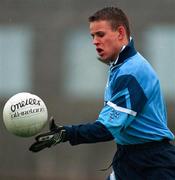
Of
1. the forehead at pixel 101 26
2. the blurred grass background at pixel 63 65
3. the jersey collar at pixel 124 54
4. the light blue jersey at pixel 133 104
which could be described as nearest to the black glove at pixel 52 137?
the light blue jersey at pixel 133 104

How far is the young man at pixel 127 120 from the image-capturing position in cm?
387

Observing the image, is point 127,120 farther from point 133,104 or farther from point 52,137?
point 52,137

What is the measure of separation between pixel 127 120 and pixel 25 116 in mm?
→ 733

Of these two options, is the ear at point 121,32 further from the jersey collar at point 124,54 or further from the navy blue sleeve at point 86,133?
the navy blue sleeve at point 86,133

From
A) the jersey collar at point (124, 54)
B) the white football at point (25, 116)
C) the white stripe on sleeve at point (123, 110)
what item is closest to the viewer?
the white stripe on sleeve at point (123, 110)

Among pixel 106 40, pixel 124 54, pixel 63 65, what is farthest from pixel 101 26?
pixel 63 65

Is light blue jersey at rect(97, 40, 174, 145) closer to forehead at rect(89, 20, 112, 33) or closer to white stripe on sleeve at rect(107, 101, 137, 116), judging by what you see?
white stripe on sleeve at rect(107, 101, 137, 116)

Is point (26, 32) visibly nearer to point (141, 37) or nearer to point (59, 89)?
point (59, 89)

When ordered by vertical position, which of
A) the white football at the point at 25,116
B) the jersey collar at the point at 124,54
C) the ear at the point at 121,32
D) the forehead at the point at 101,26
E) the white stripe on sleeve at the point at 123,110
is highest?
the forehead at the point at 101,26

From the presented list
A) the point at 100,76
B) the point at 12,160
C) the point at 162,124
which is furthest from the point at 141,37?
the point at 162,124

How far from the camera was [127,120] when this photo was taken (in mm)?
3871

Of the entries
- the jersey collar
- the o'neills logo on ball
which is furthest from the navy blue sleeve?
the o'neills logo on ball

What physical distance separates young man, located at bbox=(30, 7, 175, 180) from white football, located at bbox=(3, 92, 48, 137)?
1.15 feet

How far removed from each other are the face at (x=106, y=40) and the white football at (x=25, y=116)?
56 cm
